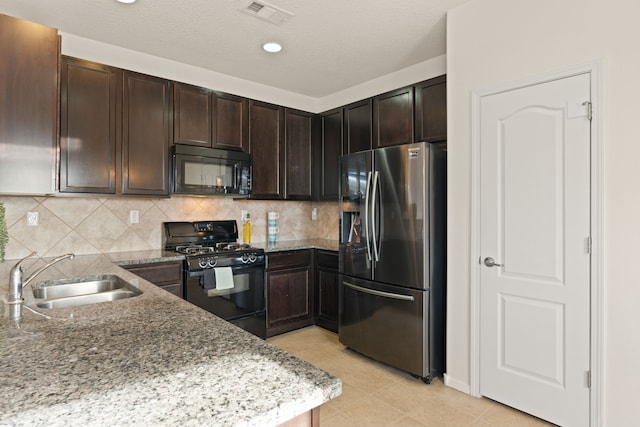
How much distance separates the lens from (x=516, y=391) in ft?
7.29

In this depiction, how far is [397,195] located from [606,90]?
1359 mm

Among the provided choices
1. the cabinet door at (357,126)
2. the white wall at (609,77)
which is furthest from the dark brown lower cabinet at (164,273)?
the white wall at (609,77)

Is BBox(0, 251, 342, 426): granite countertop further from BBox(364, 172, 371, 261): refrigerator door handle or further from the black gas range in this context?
BBox(364, 172, 371, 261): refrigerator door handle

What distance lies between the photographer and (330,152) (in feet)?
13.3

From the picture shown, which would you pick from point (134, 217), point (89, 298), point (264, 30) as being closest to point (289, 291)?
point (134, 217)

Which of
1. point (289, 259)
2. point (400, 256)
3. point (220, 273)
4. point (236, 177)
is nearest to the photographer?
point (400, 256)

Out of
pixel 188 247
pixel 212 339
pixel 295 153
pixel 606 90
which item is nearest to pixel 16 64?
pixel 188 247

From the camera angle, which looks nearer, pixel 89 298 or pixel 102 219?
pixel 89 298

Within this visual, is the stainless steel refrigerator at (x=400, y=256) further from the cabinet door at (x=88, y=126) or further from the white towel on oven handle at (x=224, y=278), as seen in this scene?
the cabinet door at (x=88, y=126)

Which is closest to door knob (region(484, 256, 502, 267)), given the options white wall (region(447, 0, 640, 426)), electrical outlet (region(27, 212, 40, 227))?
white wall (region(447, 0, 640, 426))

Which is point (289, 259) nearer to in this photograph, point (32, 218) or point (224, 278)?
point (224, 278)

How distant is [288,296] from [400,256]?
4.73 ft

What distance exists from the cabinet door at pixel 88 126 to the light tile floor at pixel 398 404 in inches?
91.6

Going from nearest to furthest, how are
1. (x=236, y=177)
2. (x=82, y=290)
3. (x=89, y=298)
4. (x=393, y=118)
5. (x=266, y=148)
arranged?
(x=89, y=298)
(x=82, y=290)
(x=393, y=118)
(x=236, y=177)
(x=266, y=148)
